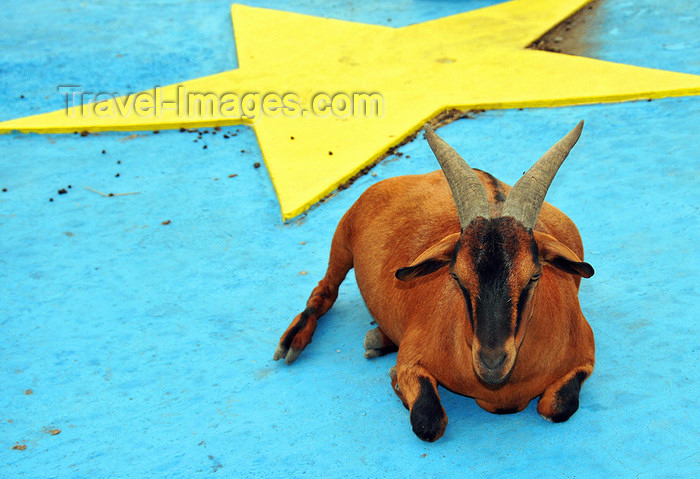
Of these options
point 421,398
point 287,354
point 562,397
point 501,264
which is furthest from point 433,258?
point 287,354

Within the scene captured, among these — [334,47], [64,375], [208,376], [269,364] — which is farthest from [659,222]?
[334,47]

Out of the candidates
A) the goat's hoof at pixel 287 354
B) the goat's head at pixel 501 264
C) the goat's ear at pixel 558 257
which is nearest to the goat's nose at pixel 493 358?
the goat's head at pixel 501 264

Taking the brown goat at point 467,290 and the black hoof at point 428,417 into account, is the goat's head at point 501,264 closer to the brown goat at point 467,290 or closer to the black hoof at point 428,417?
the brown goat at point 467,290

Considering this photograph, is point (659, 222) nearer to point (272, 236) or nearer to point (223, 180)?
point (272, 236)

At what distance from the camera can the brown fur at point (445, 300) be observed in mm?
3385

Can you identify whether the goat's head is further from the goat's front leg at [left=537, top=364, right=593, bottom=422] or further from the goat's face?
the goat's front leg at [left=537, top=364, right=593, bottom=422]

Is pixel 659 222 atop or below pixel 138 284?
atop

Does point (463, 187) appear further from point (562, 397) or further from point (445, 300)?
point (562, 397)

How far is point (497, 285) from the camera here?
3055mm

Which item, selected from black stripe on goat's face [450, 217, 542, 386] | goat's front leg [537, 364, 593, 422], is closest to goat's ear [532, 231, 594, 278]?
black stripe on goat's face [450, 217, 542, 386]

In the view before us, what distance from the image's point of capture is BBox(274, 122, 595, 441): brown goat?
122 inches

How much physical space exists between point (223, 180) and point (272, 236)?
1459 mm

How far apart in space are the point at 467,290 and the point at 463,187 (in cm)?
54

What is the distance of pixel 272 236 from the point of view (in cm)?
611
